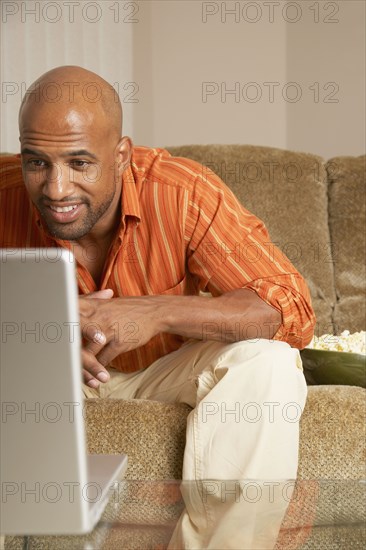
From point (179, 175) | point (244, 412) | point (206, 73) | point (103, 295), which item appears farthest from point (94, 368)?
point (206, 73)

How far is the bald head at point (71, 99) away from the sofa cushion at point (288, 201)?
0.65 m

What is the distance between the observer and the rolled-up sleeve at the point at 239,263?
5.94ft

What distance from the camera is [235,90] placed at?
340cm

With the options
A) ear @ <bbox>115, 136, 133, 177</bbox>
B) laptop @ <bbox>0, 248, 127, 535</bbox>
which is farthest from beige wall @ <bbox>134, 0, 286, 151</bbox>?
laptop @ <bbox>0, 248, 127, 535</bbox>

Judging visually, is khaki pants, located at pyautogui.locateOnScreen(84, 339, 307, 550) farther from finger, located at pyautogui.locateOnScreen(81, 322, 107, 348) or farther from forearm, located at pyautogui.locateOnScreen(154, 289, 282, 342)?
finger, located at pyautogui.locateOnScreen(81, 322, 107, 348)

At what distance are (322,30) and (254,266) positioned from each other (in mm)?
1816

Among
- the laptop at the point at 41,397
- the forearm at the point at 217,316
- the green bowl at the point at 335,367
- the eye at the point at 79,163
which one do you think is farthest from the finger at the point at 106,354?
the laptop at the point at 41,397

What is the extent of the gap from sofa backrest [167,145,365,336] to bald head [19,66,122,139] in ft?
2.13

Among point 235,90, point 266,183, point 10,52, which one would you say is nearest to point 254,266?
point 266,183

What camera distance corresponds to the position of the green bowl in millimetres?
2035

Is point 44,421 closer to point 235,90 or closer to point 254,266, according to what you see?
point 254,266

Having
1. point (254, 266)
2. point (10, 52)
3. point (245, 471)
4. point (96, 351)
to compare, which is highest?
point (10, 52)

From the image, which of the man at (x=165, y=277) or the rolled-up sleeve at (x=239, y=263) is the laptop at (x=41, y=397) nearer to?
the man at (x=165, y=277)

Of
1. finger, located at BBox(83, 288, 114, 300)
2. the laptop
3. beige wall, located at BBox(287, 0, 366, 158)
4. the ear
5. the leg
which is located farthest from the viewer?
beige wall, located at BBox(287, 0, 366, 158)
